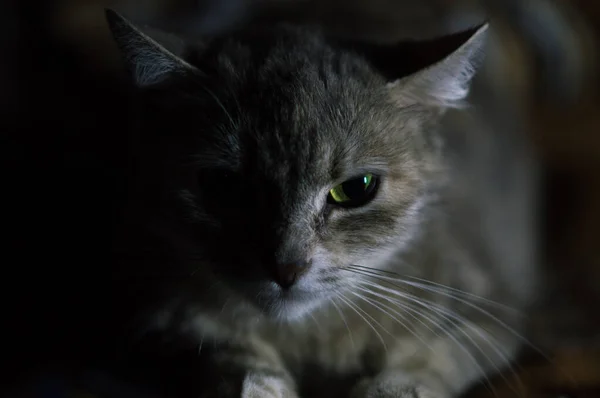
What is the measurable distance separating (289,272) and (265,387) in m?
0.22

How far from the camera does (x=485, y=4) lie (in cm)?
214

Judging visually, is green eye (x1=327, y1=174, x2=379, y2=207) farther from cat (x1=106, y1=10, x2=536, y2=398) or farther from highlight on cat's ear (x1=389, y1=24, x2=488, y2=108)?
highlight on cat's ear (x1=389, y1=24, x2=488, y2=108)

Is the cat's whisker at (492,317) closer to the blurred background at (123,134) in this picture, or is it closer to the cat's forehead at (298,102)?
the blurred background at (123,134)

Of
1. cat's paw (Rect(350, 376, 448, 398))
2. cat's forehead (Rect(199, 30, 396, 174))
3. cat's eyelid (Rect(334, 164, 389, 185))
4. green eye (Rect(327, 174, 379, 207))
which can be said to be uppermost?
cat's forehead (Rect(199, 30, 396, 174))

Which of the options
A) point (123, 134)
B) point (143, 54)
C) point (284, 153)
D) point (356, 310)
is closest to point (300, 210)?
point (284, 153)

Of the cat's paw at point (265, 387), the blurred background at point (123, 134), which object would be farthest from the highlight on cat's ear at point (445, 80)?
the cat's paw at point (265, 387)

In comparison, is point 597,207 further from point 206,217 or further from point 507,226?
point 206,217

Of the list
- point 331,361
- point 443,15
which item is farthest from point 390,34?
point 331,361

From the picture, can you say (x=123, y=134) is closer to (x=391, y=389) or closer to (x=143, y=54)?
(x=143, y=54)

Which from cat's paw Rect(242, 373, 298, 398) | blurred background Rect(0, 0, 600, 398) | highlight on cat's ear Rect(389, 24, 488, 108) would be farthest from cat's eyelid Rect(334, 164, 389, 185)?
blurred background Rect(0, 0, 600, 398)

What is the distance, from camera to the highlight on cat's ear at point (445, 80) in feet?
3.99

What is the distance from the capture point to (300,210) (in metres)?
1.14

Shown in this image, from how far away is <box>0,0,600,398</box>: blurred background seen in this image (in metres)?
1.52

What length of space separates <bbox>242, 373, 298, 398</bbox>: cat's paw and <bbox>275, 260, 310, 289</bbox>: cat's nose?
7.1 inches
